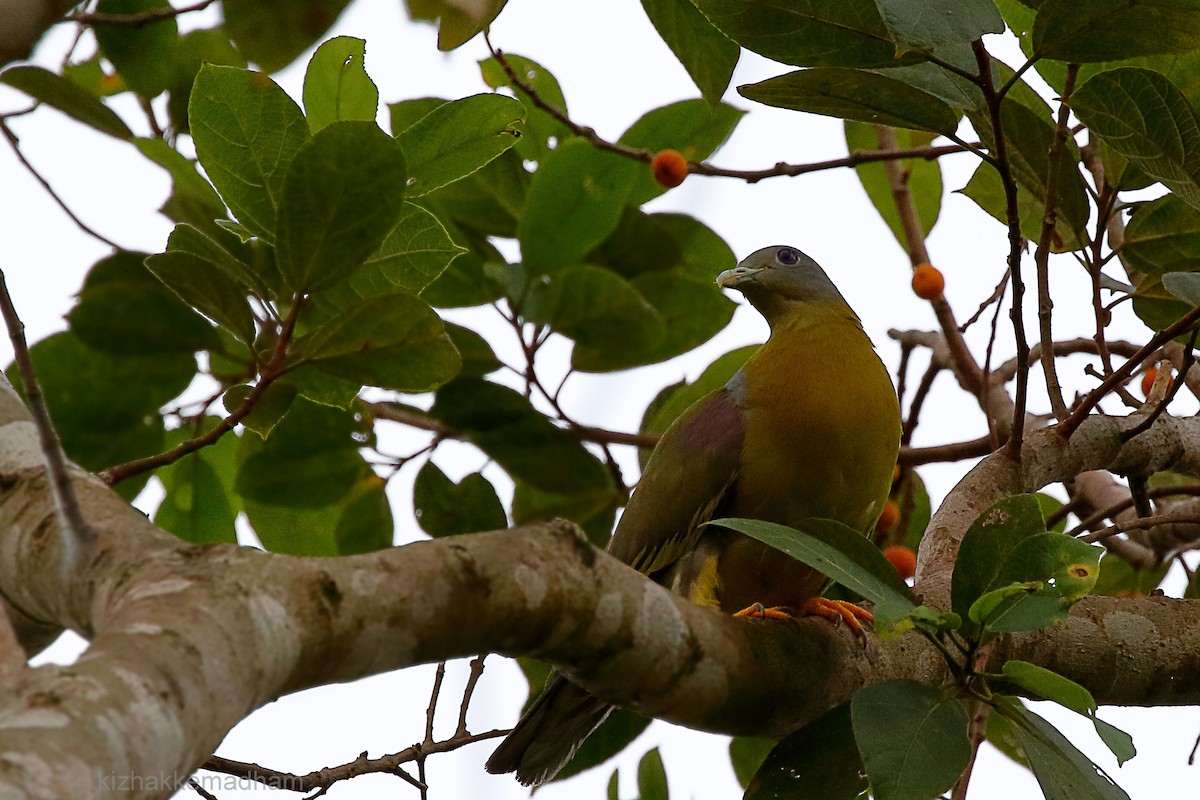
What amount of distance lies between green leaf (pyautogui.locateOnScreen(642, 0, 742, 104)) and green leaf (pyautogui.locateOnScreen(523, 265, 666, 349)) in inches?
27.2

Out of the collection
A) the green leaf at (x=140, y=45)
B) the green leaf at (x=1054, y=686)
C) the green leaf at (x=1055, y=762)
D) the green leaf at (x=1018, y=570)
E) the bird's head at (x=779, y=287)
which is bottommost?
the green leaf at (x=1055, y=762)

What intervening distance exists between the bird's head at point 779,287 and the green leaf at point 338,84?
1277 mm

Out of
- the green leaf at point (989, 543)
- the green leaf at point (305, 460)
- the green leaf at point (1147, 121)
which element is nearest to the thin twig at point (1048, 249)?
the green leaf at point (1147, 121)

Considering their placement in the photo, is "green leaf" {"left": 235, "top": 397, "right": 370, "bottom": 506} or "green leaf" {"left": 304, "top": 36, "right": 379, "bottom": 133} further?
"green leaf" {"left": 235, "top": 397, "right": 370, "bottom": 506}

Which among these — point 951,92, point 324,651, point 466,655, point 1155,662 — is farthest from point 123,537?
point 1155,662

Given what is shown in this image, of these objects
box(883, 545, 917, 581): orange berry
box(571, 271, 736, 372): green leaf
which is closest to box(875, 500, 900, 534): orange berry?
box(883, 545, 917, 581): orange berry

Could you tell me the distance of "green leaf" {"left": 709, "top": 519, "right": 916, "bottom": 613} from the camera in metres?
1.82

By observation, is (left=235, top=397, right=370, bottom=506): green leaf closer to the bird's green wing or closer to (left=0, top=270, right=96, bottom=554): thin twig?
the bird's green wing

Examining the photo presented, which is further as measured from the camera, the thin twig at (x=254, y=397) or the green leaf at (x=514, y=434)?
the green leaf at (x=514, y=434)

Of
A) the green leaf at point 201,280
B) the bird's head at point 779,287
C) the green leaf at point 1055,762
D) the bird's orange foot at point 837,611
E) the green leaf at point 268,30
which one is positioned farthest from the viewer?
the bird's head at point 779,287

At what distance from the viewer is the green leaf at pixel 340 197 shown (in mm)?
1972

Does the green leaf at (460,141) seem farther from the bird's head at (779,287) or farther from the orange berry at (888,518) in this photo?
the orange berry at (888,518)

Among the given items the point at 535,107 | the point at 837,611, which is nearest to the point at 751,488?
the point at 837,611

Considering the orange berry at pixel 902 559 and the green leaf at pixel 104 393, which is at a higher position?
the green leaf at pixel 104 393
